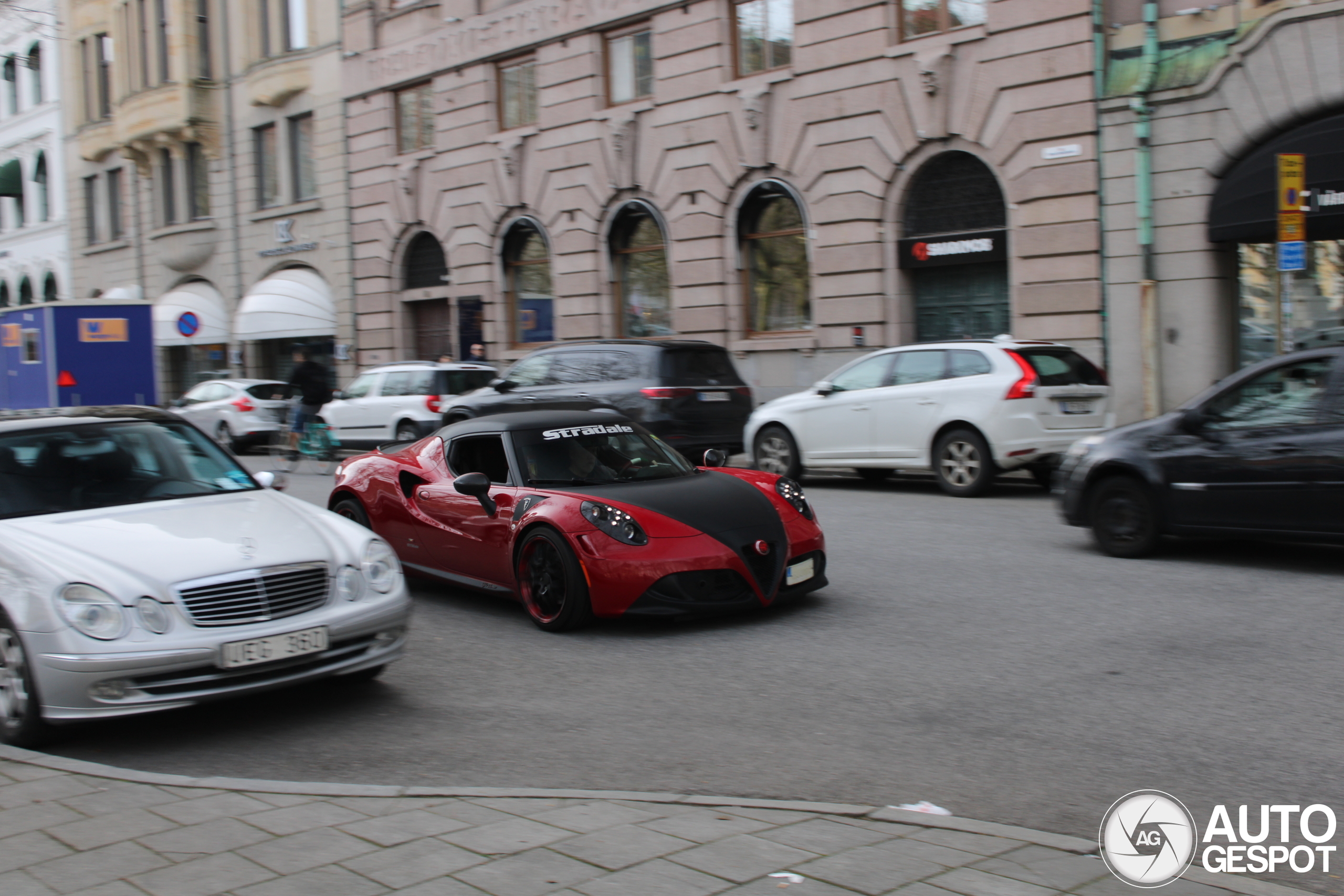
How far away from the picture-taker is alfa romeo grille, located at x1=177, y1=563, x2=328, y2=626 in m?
5.21

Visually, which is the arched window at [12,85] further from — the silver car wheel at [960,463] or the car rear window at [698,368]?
the silver car wheel at [960,463]

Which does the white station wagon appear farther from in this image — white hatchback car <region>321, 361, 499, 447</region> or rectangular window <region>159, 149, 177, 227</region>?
rectangular window <region>159, 149, 177, 227</region>

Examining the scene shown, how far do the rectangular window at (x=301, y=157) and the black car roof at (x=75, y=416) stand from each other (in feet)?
91.3

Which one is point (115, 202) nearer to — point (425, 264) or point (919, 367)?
point (425, 264)

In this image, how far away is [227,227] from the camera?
118 feet

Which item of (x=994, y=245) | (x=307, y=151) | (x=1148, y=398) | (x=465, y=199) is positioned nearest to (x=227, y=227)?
(x=307, y=151)

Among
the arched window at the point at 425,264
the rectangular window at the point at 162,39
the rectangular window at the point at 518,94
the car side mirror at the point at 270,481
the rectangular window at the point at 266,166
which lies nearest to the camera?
the car side mirror at the point at 270,481

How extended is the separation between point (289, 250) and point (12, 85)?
20.6 meters

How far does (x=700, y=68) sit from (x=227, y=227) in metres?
18.6

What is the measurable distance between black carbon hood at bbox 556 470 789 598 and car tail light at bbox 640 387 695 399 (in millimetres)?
8064

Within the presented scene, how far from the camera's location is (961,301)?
19969 mm

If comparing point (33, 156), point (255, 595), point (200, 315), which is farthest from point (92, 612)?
point (33, 156)

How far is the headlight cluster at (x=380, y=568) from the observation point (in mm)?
5848

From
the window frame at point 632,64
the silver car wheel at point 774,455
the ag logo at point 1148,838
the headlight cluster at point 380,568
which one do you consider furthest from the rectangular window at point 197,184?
the ag logo at point 1148,838
